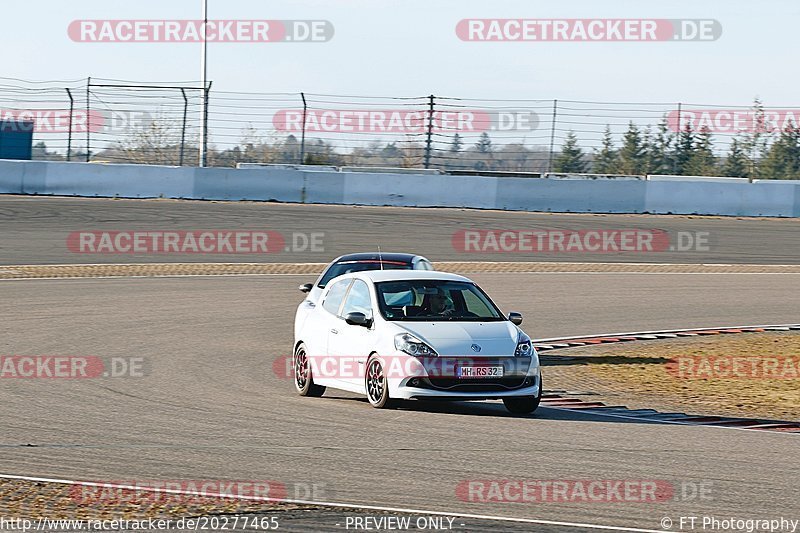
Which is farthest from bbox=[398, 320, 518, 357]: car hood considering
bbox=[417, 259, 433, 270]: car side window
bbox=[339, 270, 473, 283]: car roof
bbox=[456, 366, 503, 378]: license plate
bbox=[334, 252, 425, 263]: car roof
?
bbox=[417, 259, 433, 270]: car side window

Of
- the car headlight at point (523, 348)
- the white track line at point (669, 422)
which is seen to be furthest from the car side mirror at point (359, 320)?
the white track line at point (669, 422)

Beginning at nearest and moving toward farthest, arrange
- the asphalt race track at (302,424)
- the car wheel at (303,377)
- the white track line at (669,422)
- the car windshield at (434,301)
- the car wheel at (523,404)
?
the asphalt race track at (302,424) < the white track line at (669,422) < the car wheel at (523,404) < the car windshield at (434,301) < the car wheel at (303,377)

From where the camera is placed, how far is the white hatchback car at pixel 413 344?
11.0 meters

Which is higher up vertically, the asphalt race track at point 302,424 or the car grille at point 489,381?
the car grille at point 489,381

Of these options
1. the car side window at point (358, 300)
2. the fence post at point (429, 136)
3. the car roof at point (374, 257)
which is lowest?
the car side window at point (358, 300)

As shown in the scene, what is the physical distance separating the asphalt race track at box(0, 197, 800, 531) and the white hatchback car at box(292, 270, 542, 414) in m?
0.26

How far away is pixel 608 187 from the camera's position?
112ft

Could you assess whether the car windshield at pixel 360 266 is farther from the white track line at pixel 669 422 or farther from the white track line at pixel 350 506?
the white track line at pixel 350 506

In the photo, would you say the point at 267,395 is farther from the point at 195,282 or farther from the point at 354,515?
the point at 195,282

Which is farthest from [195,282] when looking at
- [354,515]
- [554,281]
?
[354,515]

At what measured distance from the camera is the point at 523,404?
11.3 meters

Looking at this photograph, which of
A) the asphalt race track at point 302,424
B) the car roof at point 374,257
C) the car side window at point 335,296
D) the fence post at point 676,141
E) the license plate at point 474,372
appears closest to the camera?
the asphalt race track at point 302,424

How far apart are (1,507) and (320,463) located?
7.26ft

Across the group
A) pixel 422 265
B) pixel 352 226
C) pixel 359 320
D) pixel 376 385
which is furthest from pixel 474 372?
pixel 352 226
